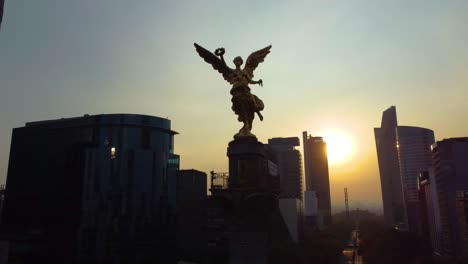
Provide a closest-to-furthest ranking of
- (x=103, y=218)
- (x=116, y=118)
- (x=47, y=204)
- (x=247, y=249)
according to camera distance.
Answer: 1. (x=247, y=249)
2. (x=103, y=218)
3. (x=116, y=118)
4. (x=47, y=204)

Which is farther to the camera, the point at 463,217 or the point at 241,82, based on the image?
the point at 463,217

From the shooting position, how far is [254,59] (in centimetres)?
1612

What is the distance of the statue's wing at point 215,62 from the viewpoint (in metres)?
15.7

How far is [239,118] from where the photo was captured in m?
15.2

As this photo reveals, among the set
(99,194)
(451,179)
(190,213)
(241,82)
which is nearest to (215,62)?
(241,82)

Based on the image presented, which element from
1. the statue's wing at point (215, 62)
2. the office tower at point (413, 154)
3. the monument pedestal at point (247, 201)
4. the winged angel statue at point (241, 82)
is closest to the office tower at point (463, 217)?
the monument pedestal at point (247, 201)

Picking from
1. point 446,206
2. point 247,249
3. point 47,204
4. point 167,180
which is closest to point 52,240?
point 47,204

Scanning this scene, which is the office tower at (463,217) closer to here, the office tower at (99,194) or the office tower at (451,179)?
the office tower at (451,179)

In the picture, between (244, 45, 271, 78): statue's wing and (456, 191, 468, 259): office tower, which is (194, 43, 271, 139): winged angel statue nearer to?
(244, 45, 271, 78): statue's wing

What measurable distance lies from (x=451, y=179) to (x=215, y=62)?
261 ft

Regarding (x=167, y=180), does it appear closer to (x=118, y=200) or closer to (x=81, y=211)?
(x=118, y=200)

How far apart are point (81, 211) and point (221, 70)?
68.7 metres

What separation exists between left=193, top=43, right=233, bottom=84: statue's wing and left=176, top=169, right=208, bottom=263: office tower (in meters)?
68.9

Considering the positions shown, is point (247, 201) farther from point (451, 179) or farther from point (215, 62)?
point (451, 179)
